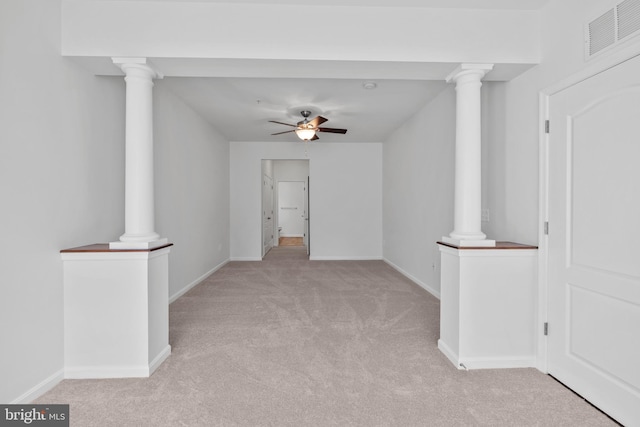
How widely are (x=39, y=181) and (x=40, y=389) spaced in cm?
130

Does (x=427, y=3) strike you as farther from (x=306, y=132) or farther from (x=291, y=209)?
(x=291, y=209)

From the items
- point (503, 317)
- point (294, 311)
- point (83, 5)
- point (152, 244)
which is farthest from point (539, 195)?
point (83, 5)

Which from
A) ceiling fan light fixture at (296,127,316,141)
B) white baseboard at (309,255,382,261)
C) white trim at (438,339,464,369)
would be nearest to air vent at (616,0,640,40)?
white trim at (438,339,464,369)

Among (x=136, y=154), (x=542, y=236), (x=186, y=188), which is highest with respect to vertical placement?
(x=136, y=154)

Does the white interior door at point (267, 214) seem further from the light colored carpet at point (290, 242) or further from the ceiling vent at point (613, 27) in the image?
the ceiling vent at point (613, 27)

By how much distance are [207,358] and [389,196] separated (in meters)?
4.94

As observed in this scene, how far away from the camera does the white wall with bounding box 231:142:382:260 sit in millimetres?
7152

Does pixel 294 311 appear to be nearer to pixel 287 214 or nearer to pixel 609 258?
pixel 609 258

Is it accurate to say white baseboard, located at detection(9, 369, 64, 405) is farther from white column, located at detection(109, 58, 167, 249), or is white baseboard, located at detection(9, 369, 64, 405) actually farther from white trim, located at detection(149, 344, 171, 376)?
white column, located at detection(109, 58, 167, 249)

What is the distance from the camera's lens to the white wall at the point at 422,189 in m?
4.02

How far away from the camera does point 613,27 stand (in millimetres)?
1881

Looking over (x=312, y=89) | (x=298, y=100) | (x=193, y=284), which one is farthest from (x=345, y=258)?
(x=312, y=89)

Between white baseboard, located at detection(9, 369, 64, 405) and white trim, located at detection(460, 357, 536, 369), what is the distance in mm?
2771

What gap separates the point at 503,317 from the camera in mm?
2465
